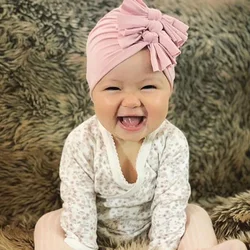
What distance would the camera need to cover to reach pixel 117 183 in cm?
114

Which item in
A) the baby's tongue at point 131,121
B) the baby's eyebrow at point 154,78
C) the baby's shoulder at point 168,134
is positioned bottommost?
the baby's shoulder at point 168,134

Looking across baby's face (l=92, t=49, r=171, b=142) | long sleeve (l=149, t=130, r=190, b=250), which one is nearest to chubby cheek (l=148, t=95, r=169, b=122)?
baby's face (l=92, t=49, r=171, b=142)

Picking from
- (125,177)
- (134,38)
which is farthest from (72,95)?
(134,38)

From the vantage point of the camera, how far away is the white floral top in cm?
114

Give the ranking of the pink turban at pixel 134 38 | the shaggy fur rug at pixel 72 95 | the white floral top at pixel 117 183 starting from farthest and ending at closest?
the shaggy fur rug at pixel 72 95 < the white floral top at pixel 117 183 < the pink turban at pixel 134 38

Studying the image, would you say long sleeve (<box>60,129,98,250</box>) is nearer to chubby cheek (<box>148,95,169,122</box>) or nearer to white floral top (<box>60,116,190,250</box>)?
white floral top (<box>60,116,190,250</box>)

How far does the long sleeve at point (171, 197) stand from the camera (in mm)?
1143

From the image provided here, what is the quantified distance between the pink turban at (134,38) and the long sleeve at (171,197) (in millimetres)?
179

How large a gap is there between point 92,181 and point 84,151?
56 millimetres

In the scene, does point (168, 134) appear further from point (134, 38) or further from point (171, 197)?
point (134, 38)

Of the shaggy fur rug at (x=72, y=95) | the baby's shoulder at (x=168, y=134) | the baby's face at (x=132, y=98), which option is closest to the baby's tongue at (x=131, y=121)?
the baby's face at (x=132, y=98)

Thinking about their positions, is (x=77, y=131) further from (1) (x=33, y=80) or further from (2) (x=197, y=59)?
(2) (x=197, y=59)

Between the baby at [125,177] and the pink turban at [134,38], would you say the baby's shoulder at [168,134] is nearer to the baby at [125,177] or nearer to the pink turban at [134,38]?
the baby at [125,177]

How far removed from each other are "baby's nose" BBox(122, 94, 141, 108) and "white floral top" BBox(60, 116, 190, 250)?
124 millimetres
